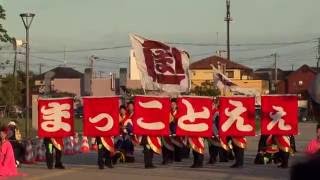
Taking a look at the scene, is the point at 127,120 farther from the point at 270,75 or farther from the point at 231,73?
the point at 270,75

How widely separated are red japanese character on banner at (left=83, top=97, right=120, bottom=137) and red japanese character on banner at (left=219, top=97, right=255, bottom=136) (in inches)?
112

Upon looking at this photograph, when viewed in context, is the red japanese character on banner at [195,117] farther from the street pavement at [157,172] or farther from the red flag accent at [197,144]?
the street pavement at [157,172]

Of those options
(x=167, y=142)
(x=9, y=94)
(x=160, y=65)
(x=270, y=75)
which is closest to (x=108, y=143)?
(x=167, y=142)

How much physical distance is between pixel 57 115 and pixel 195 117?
3.77 m

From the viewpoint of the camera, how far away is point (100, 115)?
738 inches

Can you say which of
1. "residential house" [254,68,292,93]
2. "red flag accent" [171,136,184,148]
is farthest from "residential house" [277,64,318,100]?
"red flag accent" [171,136,184,148]

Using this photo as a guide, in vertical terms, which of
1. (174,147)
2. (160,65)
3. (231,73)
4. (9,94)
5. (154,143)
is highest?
(231,73)

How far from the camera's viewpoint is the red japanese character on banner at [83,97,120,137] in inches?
727

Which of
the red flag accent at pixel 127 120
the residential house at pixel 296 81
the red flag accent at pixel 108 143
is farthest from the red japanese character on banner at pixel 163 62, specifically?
the residential house at pixel 296 81

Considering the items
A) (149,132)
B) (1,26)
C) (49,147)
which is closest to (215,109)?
(149,132)


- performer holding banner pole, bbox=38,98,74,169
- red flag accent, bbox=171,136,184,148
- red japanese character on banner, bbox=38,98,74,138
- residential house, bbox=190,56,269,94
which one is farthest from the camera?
residential house, bbox=190,56,269,94

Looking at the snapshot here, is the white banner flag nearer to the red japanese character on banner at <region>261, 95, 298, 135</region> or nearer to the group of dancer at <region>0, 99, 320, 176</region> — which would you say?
the group of dancer at <region>0, 99, 320, 176</region>

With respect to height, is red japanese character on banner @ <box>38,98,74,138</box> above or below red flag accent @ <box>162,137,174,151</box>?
above

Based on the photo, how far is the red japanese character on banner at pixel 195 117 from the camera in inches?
726
